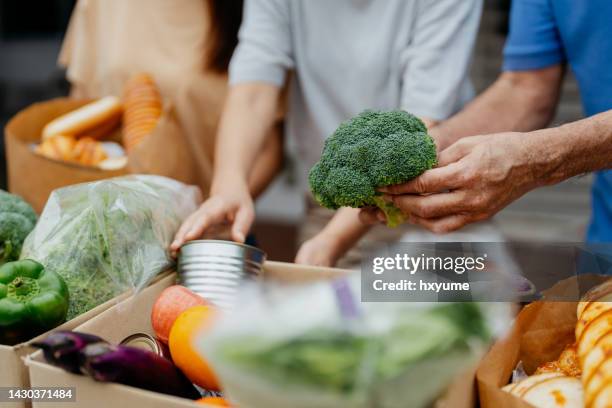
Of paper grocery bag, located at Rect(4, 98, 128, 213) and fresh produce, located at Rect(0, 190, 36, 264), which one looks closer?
fresh produce, located at Rect(0, 190, 36, 264)

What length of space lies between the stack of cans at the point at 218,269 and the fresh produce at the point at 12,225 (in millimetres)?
375

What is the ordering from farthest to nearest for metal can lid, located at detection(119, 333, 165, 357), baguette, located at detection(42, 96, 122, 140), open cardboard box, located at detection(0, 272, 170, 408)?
baguette, located at detection(42, 96, 122, 140) → metal can lid, located at detection(119, 333, 165, 357) → open cardboard box, located at detection(0, 272, 170, 408)

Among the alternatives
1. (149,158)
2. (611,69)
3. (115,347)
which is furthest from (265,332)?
(611,69)

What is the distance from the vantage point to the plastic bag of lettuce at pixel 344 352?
0.58 metres

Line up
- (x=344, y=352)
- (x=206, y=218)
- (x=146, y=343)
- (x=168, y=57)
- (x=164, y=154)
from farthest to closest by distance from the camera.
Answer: (x=168, y=57), (x=164, y=154), (x=206, y=218), (x=146, y=343), (x=344, y=352)

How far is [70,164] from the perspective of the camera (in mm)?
1595

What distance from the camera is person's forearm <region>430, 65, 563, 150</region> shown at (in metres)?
1.67

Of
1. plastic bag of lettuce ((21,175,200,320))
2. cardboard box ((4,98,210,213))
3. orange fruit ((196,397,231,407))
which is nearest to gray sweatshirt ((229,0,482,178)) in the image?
cardboard box ((4,98,210,213))

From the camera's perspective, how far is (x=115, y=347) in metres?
0.86

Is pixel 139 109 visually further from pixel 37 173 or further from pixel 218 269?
pixel 218 269

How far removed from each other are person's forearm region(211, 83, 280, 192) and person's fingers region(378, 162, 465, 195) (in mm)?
622

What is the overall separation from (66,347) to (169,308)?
9.7 inches

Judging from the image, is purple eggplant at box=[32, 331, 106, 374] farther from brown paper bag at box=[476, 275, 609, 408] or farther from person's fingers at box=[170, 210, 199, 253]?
brown paper bag at box=[476, 275, 609, 408]

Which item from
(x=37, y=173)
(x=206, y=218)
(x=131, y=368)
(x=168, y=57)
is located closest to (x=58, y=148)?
(x=37, y=173)
